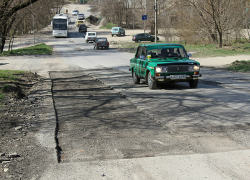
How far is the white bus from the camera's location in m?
55.8

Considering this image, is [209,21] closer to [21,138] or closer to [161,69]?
[161,69]

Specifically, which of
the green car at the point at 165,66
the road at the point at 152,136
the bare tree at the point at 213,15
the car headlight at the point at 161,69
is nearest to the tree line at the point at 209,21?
the bare tree at the point at 213,15

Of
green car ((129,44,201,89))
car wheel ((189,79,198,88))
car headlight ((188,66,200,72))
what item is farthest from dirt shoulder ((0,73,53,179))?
car wheel ((189,79,198,88))

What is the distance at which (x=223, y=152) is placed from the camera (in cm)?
500

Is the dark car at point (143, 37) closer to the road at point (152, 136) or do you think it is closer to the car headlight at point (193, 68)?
the car headlight at point (193, 68)

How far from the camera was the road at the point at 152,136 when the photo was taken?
4379 mm

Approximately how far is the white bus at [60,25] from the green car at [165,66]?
46169mm

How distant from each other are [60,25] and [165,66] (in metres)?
50.7

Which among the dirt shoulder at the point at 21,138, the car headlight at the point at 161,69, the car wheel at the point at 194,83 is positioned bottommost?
the dirt shoulder at the point at 21,138

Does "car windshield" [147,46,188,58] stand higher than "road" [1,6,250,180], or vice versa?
"car windshield" [147,46,188,58]

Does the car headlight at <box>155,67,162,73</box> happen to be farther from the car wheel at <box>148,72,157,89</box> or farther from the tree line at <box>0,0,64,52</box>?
the tree line at <box>0,0,64,52</box>

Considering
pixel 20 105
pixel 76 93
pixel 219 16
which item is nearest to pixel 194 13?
pixel 219 16

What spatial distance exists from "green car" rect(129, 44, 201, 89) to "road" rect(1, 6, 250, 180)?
0.77 m

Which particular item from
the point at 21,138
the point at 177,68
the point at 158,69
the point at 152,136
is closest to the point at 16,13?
the point at 158,69
